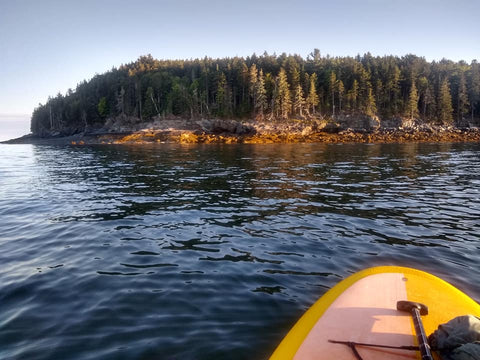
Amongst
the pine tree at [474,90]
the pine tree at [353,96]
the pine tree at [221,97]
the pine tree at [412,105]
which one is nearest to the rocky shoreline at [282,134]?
the pine tree at [412,105]

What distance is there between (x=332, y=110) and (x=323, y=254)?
85.7m

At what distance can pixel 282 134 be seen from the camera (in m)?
66.3

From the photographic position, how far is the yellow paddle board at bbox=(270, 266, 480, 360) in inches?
126

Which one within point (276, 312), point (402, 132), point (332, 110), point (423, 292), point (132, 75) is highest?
point (132, 75)

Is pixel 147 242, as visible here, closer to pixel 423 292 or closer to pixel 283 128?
pixel 423 292

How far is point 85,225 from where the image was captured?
1002cm

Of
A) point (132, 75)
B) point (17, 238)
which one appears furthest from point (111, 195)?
point (132, 75)

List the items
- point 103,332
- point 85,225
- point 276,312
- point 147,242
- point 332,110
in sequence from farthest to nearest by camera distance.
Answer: point 332,110, point 85,225, point 147,242, point 276,312, point 103,332

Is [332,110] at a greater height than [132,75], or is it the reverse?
[132,75]

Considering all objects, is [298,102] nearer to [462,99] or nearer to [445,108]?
[445,108]

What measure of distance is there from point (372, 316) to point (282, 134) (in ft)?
210

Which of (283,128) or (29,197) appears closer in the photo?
(29,197)

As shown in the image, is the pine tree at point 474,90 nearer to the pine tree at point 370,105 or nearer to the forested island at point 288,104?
the forested island at point 288,104

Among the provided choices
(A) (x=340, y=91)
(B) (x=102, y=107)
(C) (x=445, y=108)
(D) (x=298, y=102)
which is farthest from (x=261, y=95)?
(B) (x=102, y=107)
